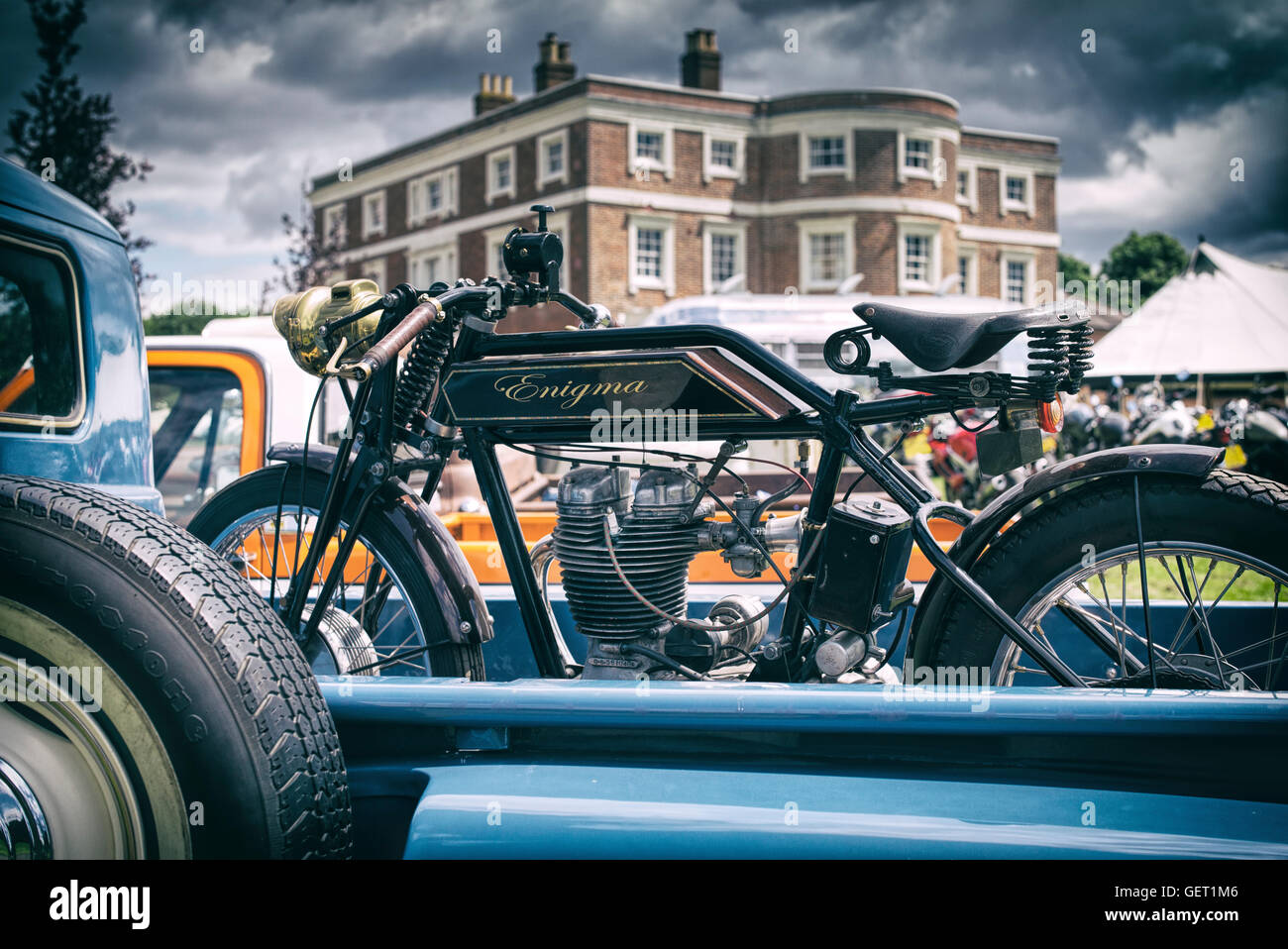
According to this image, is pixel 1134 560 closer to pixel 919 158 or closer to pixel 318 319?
pixel 318 319

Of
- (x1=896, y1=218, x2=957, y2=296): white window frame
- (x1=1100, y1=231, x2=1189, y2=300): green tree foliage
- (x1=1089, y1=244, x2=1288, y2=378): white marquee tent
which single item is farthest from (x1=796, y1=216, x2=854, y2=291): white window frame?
(x1=1100, y1=231, x2=1189, y2=300): green tree foliage

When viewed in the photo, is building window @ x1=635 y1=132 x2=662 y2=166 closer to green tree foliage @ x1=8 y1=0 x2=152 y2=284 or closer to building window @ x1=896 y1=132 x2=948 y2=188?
building window @ x1=896 y1=132 x2=948 y2=188

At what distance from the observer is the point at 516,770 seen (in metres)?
1.69

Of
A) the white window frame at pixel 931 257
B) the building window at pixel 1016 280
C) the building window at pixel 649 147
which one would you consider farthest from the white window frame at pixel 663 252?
the building window at pixel 1016 280

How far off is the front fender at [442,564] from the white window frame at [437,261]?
31.4 meters

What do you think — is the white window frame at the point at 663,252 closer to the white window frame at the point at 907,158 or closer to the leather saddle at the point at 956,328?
the white window frame at the point at 907,158

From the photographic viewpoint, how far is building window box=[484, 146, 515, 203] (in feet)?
103

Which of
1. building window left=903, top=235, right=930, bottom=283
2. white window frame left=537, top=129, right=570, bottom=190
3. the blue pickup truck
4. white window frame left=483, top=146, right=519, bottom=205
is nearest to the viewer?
the blue pickup truck

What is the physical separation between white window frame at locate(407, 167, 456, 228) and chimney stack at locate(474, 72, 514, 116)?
7.57ft

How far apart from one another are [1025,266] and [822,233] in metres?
9.87

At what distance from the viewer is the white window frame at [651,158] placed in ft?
93.6

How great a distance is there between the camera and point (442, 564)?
104 inches

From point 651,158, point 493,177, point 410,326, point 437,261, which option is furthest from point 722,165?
point 410,326
